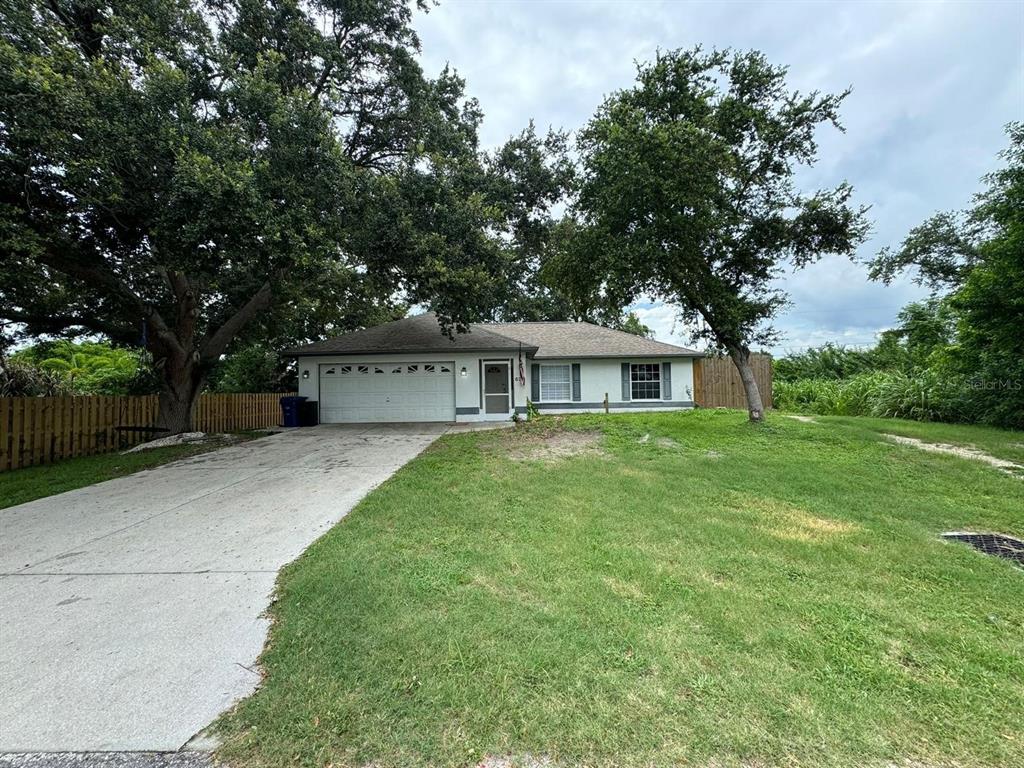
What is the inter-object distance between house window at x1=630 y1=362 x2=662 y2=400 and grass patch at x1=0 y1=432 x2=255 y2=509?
43.9 ft

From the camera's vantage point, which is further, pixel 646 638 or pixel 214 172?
pixel 214 172

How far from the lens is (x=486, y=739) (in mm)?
1826

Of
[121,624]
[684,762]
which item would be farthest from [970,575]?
[121,624]

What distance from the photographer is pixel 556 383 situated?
17047mm

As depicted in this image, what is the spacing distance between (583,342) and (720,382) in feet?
18.3

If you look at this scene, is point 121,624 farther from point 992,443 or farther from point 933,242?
point 933,242

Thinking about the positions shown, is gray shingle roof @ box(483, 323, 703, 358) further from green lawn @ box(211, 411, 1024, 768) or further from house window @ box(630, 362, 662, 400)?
green lawn @ box(211, 411, 1024, 768)

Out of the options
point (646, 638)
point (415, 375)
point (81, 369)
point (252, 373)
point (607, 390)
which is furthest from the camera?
point (252, 373)

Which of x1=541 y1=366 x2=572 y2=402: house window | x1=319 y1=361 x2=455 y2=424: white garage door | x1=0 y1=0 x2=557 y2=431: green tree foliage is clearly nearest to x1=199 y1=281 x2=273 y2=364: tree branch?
x1=0 y1=0 x2=557 y2=431: green tree foliage

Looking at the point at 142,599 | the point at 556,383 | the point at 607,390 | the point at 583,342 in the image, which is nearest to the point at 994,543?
the point at 142,599

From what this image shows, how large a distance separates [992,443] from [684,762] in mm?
11294

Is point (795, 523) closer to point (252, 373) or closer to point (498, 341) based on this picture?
point (498, 341)

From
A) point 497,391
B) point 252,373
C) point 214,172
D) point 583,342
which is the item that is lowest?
point 497,391

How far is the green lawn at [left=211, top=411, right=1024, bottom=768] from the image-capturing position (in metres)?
1.82
